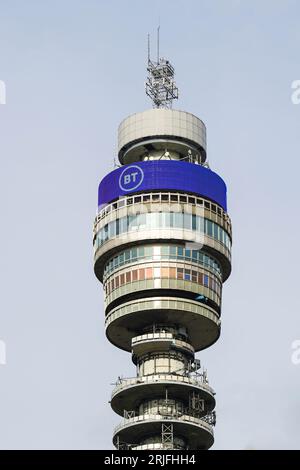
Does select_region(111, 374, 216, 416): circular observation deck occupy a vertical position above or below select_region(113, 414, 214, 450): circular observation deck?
above

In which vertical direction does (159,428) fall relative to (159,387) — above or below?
below

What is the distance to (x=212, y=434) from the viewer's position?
652 ft

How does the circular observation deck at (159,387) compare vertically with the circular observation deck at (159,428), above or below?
above

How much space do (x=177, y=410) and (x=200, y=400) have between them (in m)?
4.16
